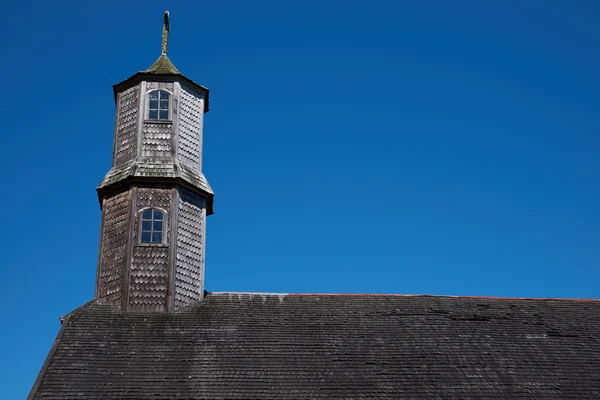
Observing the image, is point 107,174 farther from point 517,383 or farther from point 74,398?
point 517,383

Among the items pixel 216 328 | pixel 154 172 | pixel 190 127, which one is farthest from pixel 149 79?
pixel 216 328

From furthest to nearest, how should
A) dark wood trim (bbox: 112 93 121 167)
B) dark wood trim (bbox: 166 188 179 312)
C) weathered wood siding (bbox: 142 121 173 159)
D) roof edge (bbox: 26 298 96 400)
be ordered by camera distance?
dark wood trim (bbox: 112 93 121 167), weathered wood siding (bbox: 142 121 173 159), dark wood trim (bbox: 166 188 179 312), roof edge (bbox: 26 298 96 400)

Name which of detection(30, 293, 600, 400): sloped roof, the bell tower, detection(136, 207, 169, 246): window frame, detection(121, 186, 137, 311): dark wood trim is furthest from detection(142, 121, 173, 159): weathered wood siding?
detection(30, 293, 600, 400): sloped roof

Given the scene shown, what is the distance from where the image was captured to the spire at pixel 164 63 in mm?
23597

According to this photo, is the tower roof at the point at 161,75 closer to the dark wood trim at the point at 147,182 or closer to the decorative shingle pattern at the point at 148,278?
the dark wood trim at the point at 147,182

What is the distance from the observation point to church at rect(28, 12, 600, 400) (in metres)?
17.3

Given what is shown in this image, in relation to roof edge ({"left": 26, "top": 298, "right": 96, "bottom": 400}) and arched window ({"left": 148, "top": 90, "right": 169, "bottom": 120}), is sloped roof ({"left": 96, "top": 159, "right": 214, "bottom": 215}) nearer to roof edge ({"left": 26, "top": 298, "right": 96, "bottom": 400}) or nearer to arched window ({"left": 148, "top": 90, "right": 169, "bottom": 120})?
arched window ({"left": 148, "top": 90, "right": 169, "bottom": 120})

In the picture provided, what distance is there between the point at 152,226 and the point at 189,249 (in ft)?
4.14

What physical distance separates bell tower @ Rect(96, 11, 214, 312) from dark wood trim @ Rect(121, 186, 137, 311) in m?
0.03

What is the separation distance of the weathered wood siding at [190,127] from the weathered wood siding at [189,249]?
4.21 feet

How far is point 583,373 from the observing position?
61.1 ft

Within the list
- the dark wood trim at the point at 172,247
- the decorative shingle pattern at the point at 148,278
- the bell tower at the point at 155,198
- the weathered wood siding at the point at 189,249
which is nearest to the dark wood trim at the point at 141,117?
the bell tower at the point at 155,198

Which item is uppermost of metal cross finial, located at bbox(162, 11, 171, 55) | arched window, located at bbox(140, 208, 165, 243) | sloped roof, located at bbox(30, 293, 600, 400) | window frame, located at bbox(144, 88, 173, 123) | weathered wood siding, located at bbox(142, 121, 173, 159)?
metal cross finial, located at bbox(162, 11, 171, 55)

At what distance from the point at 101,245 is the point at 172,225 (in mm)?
2272
